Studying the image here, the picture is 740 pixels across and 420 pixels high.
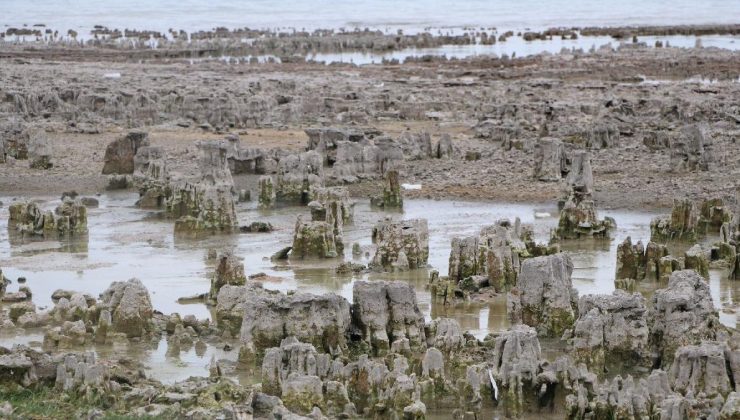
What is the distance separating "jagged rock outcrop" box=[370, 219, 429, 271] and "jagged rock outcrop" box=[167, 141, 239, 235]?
397cm

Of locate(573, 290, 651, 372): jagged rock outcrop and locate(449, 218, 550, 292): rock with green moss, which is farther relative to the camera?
locate(449, 218, 550, 292): rock with green moss

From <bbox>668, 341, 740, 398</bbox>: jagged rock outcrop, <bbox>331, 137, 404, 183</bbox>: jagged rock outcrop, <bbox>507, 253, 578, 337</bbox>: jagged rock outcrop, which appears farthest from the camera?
Result: <bbox>331, 137, 404, 183</bbox>: jagged rock outcrop

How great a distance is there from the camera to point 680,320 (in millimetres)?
15641

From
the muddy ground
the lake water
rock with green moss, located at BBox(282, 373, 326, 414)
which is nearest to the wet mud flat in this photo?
rock with green moss, located at BBox(282, 373, 326, 414)

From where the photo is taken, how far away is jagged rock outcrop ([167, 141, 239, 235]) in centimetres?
2423

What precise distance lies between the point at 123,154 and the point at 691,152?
11751mm

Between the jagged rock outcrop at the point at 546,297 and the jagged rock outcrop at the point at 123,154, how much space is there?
46.7ft

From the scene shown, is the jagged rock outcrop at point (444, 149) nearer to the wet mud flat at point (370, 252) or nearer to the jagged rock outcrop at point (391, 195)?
the wet mud flat at point (370, 252)

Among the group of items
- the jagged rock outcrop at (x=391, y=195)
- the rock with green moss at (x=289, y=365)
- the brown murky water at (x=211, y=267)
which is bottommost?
the brown murky water at (x=211, y=267)

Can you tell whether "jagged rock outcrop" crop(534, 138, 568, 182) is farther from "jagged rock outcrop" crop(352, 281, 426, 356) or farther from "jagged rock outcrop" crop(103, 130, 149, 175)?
"jagged rock outcrop" crop(352, 281, 426, 356)

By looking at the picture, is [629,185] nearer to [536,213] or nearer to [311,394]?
[536,213]

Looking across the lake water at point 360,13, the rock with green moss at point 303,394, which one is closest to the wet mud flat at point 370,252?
the rock with green moss at point 303,394

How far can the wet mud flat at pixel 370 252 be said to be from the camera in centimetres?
1410

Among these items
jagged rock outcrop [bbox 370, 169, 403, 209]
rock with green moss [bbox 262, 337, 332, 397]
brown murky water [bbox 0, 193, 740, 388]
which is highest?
rock with green moss [bbox 262, 337, 332, 397]
